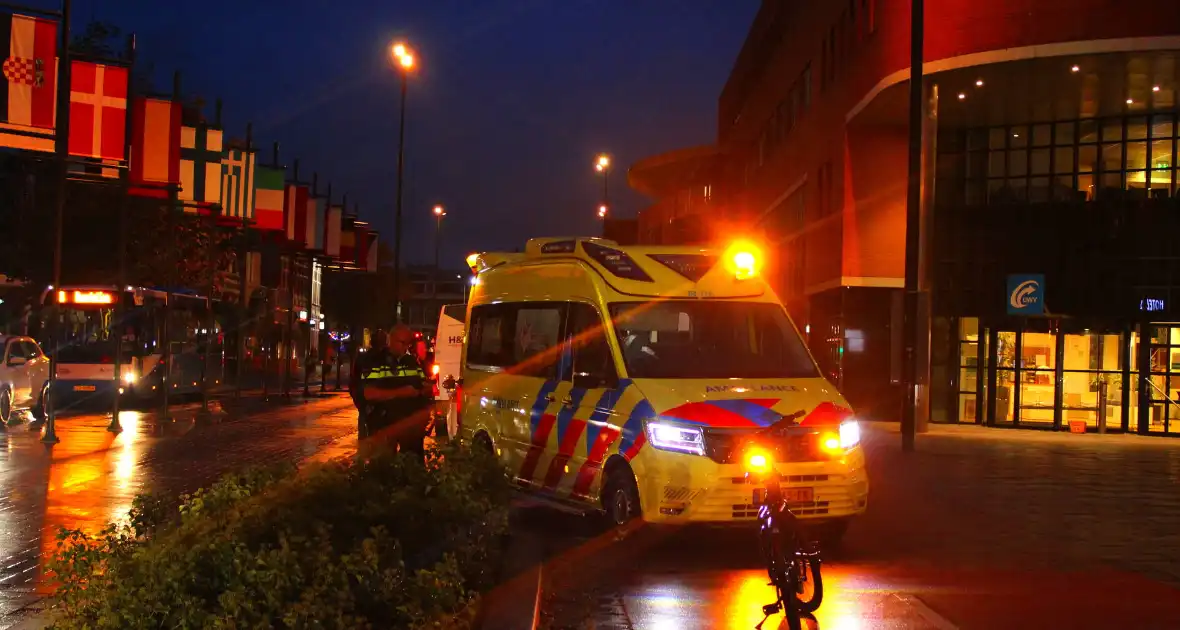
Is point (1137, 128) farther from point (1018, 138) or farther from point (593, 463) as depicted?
point (593, 463)

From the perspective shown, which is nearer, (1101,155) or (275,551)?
(275,551)

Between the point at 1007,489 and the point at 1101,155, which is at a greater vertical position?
the point at 1101,155

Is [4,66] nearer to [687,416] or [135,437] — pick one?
[135,437]

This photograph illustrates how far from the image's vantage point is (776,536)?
24.9 ft

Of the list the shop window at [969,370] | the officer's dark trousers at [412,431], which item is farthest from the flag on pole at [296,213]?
the officer's dark trousers at [412,431]

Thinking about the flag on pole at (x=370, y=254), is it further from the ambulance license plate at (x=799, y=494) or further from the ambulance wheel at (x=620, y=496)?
the ambulance license plate at (x=799, y=494)

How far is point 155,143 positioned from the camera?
26.3m

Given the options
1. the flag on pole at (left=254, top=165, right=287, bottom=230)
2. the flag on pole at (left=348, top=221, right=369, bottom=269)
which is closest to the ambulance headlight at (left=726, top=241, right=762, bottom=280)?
the flag on pole at (left=254, top=165, right=287, bottom=230)

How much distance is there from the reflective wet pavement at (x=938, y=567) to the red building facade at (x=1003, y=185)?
1064cm

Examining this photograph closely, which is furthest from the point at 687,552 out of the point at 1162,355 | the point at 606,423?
the point at 1162,355

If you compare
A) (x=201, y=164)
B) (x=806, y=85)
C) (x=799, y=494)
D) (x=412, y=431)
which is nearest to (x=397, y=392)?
(x=412, y=431)

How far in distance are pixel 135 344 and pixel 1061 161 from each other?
24243 mm

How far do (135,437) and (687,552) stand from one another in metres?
13.9

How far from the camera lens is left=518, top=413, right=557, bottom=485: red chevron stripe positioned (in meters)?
11.7
